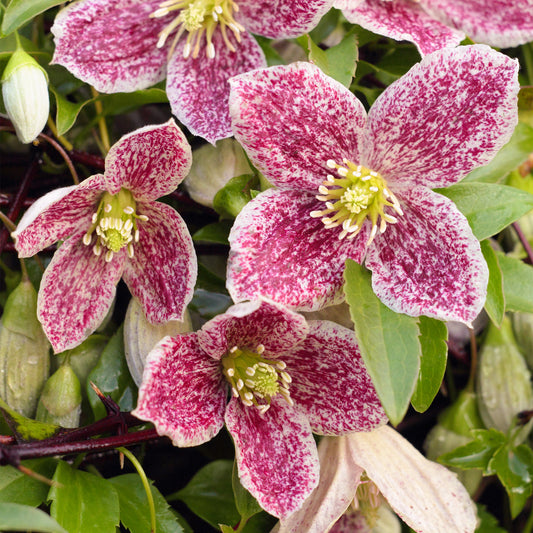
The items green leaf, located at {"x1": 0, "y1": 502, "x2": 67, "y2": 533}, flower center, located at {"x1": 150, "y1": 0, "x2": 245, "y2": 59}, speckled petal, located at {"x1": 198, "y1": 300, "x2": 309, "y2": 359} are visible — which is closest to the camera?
green leaf, located at {"x1": 0, "y1": 502, "x2": 67, "y2": 533}

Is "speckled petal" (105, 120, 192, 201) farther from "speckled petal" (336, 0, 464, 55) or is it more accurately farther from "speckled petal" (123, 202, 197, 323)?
"speckled petal" (336, 0, 464, 55)

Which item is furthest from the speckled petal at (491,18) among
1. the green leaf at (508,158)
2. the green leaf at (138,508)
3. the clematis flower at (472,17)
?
the green leaf at (138,508)

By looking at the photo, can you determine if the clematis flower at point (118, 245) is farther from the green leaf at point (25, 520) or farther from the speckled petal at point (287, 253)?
the green leaf at point (25, 520)

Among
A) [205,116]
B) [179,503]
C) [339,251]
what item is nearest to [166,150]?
[205,116]

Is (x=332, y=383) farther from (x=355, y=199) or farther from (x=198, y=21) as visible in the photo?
(x=198, y=21)

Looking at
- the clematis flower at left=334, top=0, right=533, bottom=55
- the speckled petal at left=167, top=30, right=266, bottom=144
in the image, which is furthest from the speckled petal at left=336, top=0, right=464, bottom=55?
the speckled petal at left=167, top=30, right=266, bottom=144

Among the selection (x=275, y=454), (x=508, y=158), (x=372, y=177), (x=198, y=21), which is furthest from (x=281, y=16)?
(x=275, y=454)
